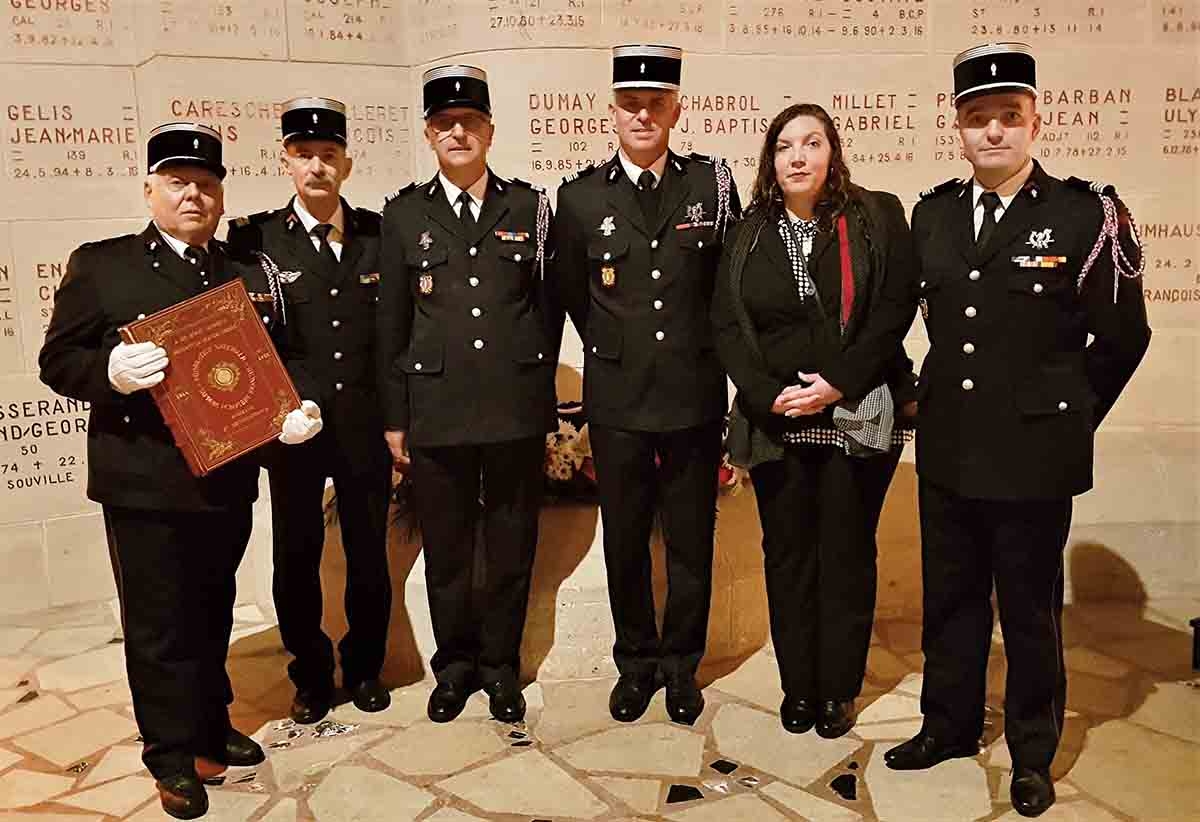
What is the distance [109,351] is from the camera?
279cm

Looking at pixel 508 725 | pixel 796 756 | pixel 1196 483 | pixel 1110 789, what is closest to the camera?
pixel 1110 789

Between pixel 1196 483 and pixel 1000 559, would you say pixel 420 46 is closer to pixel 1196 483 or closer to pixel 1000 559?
pixel 1000 559

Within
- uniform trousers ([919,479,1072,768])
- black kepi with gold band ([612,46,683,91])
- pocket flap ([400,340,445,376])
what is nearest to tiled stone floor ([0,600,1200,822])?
uniform trousers ([919,479,1072,768])

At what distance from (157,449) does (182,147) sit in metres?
0.80

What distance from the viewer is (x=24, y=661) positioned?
434 centimetres

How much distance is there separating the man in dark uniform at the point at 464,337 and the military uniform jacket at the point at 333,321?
87mm

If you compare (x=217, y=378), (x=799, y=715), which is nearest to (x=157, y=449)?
(x=217, y=378)

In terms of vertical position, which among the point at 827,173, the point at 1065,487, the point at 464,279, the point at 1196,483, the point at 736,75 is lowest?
the point at 1196,483

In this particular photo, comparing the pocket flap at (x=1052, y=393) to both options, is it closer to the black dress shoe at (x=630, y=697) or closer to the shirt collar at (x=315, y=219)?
the black dress shoe at (x=630, y=697)

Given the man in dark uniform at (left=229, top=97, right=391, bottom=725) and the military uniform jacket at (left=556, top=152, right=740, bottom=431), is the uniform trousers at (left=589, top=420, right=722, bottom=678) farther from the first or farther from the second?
the man in dark uniform at (left=229, top=97, right=391, bottom=725)

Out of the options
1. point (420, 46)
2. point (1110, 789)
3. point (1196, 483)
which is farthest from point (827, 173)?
point (1196, 483)

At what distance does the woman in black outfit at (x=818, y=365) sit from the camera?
10.0 ft

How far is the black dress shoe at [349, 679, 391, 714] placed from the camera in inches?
144

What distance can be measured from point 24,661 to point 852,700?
323cm
